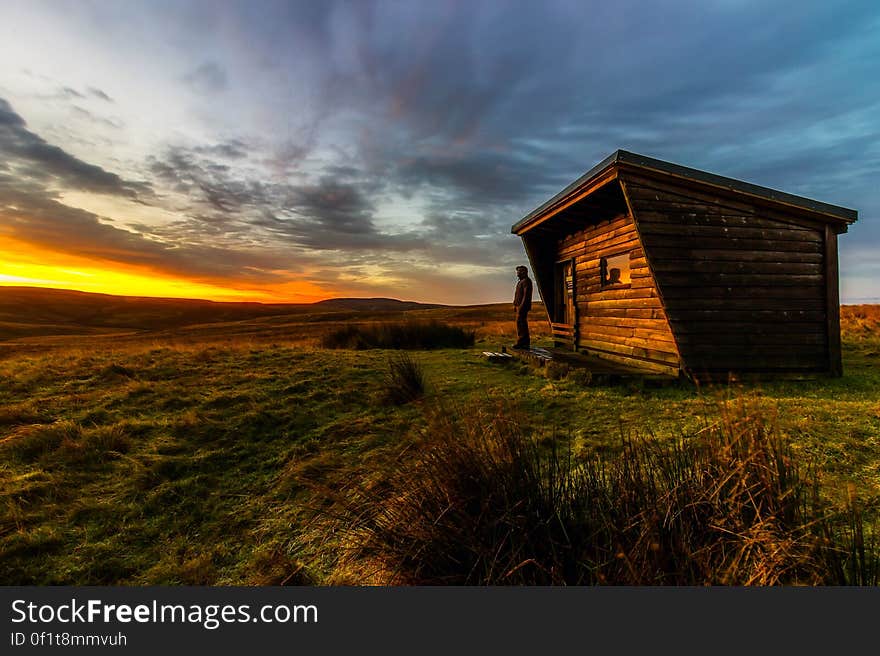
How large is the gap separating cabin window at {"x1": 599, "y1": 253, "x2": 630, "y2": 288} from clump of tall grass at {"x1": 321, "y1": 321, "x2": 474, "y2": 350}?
6.56 metres

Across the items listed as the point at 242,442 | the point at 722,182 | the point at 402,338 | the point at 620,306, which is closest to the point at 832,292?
the point at 722,182

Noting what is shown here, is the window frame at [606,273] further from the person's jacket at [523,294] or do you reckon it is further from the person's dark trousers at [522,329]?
the person's dark trousers at [522,329]

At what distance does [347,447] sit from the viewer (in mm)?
5355

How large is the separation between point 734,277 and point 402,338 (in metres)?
10.9

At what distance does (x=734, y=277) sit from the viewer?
7.59m

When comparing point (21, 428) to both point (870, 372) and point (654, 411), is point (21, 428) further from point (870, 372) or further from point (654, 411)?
point (870, 372)

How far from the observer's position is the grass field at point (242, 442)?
334 cm

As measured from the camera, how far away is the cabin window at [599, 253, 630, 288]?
9414 millimetres

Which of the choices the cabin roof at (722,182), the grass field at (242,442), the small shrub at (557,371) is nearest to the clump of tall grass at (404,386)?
the grass field at (242,442)

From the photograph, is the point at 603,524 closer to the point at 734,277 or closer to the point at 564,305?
the point at 734,277

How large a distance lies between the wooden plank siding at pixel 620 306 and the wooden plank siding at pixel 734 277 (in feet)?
1.28

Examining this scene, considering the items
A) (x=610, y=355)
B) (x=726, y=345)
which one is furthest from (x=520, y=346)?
(x=726, y=345)

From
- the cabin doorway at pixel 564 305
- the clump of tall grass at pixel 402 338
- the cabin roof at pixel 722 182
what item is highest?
the cabin roof at pixel 722 182

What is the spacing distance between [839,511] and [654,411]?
10.7 feet
